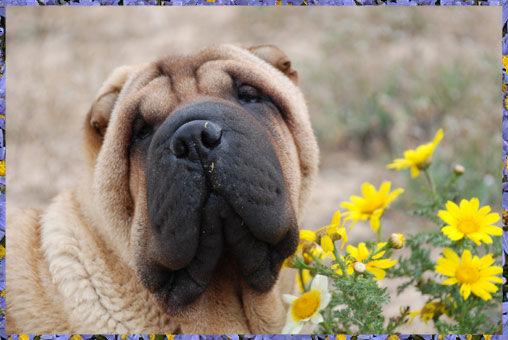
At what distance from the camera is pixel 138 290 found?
95.7 inches

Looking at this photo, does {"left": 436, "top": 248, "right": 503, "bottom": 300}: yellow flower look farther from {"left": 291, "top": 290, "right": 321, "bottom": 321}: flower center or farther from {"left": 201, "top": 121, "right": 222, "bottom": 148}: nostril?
{"left": 201, "top": 121, "right": 222, "bottom": 148}: nostril

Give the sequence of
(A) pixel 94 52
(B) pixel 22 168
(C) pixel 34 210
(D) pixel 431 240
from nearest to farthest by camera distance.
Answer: (D) pixel 431 240
(C) pixel 34 210
(B) pixel 22 168
(A) pixel 94 52

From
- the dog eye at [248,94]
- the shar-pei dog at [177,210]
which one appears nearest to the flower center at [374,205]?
the shar-pei dog at [177,210]

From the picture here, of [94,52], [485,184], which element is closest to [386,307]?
[485,184]

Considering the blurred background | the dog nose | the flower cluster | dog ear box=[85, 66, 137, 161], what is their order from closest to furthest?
the dog nose, the flower cluster, dog ear box=[85, 66, 137, 161], the blurred background

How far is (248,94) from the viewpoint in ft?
8.09

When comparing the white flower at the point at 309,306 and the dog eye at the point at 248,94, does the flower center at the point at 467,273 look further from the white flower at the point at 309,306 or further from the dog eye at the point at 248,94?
the dog eye at the point at 248,94

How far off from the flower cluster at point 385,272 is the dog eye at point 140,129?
2.06 feet

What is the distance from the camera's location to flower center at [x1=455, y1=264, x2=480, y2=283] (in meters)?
2.42

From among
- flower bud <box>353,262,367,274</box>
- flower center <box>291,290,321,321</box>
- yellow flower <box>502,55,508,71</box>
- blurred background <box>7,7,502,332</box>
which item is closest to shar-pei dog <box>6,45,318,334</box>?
flower center <box>291,290,321,321</box>

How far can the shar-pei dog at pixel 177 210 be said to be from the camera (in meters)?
2.07

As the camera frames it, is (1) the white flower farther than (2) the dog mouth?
Yes

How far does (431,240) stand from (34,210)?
1.56 meters

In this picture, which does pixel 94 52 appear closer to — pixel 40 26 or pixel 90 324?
pixel 40 26
